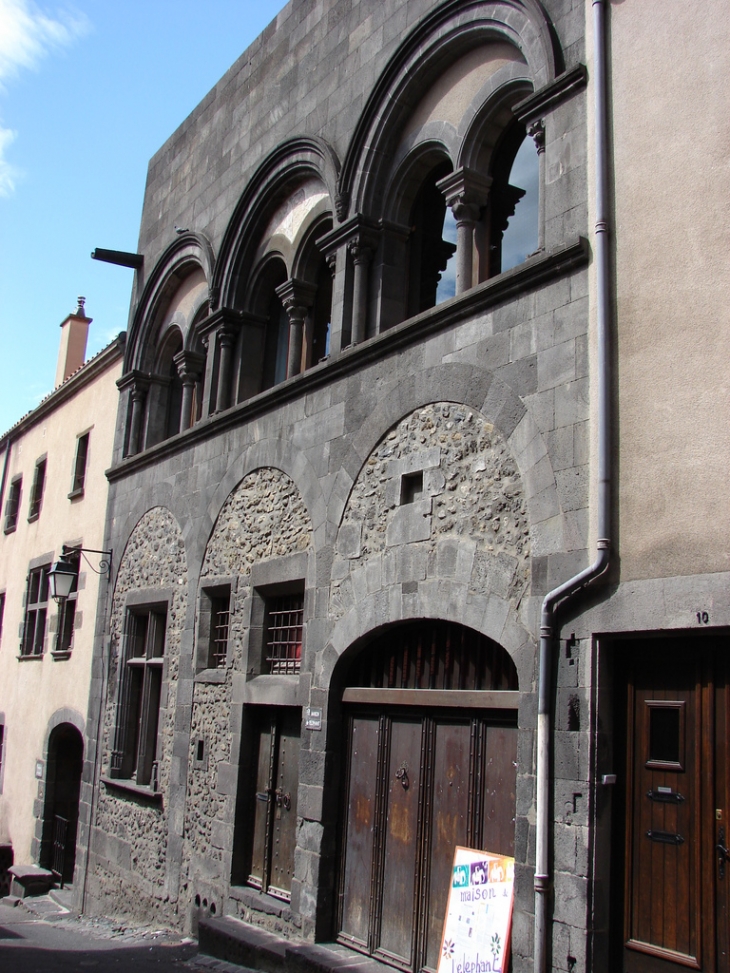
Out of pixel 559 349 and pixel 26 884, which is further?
pixel 26 884

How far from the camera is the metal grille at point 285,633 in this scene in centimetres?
878

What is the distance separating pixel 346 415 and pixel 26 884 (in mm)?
8974

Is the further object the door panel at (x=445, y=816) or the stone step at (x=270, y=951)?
the stone step at (x=270, y=951)

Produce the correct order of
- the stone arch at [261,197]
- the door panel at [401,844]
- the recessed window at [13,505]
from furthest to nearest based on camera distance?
the recessed window at [13,505], the stone arch at [261,197], the door panel at [401,844]

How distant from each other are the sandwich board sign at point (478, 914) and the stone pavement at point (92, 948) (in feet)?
8.01

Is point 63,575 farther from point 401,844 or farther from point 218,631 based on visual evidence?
point 401,844

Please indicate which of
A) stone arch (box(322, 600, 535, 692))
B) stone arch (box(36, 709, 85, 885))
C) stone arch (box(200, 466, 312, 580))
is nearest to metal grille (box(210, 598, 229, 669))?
stone arch (box(200, 466, 312, 580))

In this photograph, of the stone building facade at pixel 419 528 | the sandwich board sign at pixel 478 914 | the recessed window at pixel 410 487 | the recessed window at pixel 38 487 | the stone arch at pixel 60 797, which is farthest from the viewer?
the recessed window at pixel 38 487

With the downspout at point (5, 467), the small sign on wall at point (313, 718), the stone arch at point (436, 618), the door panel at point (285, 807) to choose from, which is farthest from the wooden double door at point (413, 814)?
the downspout at point (5, 467)

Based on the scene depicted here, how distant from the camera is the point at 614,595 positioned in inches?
214

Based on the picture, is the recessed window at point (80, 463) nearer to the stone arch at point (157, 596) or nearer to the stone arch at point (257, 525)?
the stone arch at point (157, 596)

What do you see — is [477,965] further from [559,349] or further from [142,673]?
[142,673]

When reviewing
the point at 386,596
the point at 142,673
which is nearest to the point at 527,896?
the point at 386,596

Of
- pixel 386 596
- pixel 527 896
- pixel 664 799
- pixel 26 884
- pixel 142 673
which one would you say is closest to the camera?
pixel 664 799
